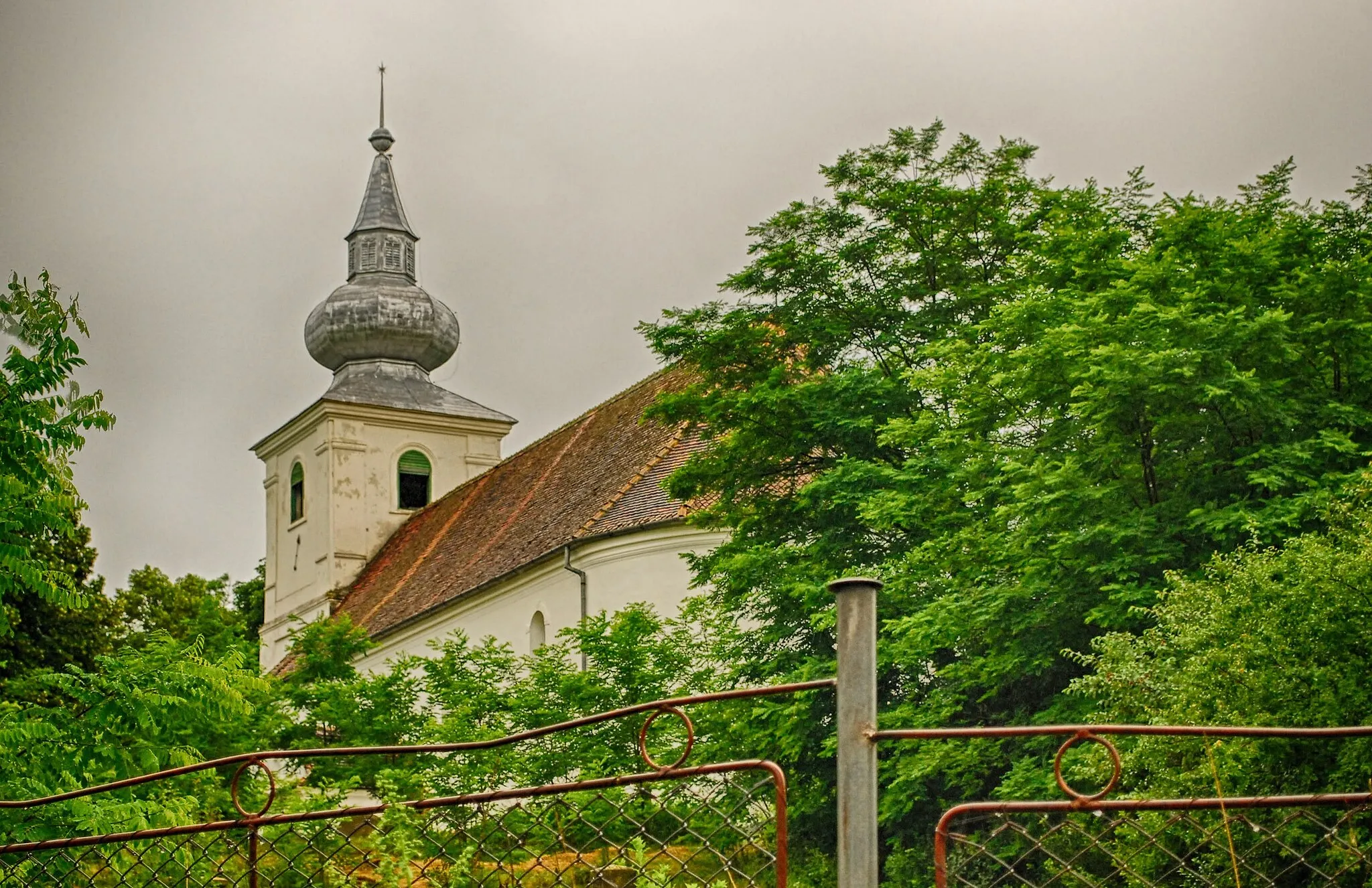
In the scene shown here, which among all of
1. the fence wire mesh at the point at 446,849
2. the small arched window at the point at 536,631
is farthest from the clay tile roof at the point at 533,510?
the fence wire mesh at the point at 446,849

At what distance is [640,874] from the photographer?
3.88m

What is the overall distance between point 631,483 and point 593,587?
2195mm

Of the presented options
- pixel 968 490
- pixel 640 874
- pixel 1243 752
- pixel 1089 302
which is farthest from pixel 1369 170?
pixel 640 874

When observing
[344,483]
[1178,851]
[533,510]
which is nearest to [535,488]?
[533,510]

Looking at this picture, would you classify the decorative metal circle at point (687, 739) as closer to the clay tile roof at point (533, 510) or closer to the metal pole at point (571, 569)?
the clay tile roof at point (533, 510)

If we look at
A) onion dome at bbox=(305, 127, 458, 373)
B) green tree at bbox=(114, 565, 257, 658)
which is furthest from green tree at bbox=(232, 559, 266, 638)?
onion dome at bbox=(305, 127, 458, 373)

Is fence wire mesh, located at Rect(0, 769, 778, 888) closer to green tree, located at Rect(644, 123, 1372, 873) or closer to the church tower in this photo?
green tree, located at Rect(644, 123, 1372, 873)

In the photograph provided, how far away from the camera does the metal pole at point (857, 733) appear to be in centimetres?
274

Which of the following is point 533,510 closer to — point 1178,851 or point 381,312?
point 381,312

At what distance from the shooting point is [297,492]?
43.5m

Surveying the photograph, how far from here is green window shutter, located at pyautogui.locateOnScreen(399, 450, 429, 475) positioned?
4216cm

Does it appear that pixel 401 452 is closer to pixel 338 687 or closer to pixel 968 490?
pixel 338 687

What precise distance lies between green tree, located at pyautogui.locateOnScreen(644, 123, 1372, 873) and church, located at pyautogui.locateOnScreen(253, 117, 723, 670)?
6300 millimetres

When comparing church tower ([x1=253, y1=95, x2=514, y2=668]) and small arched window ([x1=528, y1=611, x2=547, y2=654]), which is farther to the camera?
church tower ([x1=253, y1=95, x2=514, y2=668])
